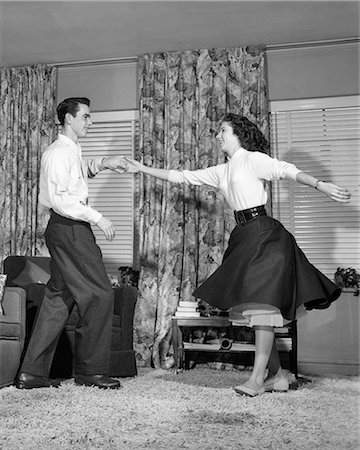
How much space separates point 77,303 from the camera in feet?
10.9

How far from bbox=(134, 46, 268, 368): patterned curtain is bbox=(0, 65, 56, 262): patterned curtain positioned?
1.03m

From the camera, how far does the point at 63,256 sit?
3371 mm

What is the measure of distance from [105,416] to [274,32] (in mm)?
3886

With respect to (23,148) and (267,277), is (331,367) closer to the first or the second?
(267,277)

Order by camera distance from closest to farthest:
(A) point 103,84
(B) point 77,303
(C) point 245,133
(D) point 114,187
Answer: (B) point 77,303, (C) point 245,133, (D) point 114,187, (A) point 103,84

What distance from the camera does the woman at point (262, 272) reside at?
3.21 metres

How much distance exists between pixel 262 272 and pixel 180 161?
2.46 meters

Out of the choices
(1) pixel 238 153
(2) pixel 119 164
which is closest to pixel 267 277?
(1) pixel 238 153

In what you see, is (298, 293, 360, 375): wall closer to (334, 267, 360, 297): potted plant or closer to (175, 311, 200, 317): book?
(334, 267, 360, 297): potted plant

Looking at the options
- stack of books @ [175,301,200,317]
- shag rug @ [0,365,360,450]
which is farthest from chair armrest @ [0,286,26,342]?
stack of books @ [175,301,200,317]

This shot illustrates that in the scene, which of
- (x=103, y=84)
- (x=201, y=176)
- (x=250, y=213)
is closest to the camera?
(x=250, y=213)

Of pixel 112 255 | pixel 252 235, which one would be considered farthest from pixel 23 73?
pixel 252 235

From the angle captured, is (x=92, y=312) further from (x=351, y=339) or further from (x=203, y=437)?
(x=351, y=339)

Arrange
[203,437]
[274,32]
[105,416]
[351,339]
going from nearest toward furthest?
[203,437] → [105,416] → [351,339] → [274,32]
